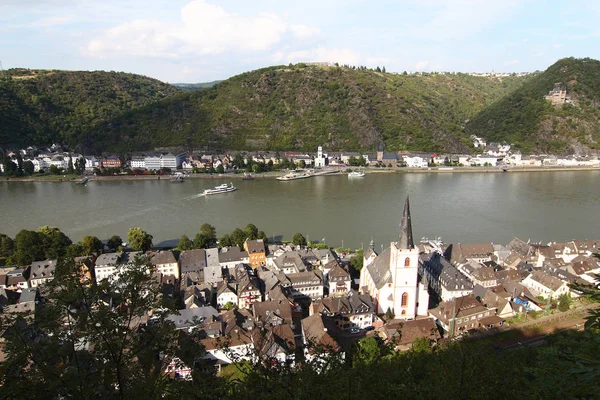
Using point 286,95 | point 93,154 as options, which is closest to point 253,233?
point 93,154

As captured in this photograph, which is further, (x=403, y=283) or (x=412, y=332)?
(x=403, y=283)

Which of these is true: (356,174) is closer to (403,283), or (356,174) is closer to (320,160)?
(320,160)

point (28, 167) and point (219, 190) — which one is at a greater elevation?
point (28, 167)

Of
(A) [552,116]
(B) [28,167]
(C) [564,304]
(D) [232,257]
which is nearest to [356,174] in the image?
(D) [232,257]

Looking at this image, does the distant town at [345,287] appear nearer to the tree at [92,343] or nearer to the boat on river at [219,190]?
the tree at [92,343]

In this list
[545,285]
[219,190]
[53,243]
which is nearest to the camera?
[545,285]

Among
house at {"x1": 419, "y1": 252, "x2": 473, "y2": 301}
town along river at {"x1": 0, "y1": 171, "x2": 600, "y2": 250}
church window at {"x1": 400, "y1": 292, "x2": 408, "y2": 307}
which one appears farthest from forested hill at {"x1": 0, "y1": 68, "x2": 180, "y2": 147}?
church window at {"x1": 400, "y1": 292, "x2": 408, "y2": 307}

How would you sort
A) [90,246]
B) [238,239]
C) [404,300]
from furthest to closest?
[238,239] < [90,246] < [404,300]

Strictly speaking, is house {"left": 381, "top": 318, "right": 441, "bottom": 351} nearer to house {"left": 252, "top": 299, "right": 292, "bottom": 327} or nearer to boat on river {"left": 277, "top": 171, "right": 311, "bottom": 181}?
house {"left": 252, "top": 299, "right": 292, "bottom": 327}
